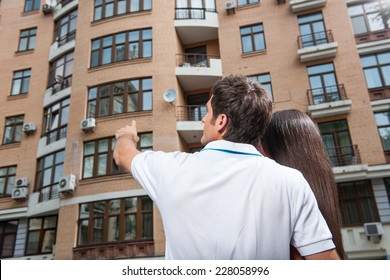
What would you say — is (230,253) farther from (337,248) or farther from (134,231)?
(134,231)

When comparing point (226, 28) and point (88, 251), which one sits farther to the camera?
point (226, 28)

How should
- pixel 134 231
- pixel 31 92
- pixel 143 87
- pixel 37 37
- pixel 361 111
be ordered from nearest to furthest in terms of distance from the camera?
pixel 134 231
pixel 361 111
pixel 143 87
pixel 31 92
pixel 37 37

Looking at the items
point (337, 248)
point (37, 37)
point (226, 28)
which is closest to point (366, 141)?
point (226, 28)

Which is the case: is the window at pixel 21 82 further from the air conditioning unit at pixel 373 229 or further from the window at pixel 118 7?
the air conditioning unit at pixel 373 229

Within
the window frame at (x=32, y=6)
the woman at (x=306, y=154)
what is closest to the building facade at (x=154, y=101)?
the window frame at (x=32, y=6)

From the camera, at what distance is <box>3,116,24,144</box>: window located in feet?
26.7

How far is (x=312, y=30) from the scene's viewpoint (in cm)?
759

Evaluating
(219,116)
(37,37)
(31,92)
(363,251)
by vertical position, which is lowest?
(363,251)

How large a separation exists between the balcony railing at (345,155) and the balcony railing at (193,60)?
352 centimetres

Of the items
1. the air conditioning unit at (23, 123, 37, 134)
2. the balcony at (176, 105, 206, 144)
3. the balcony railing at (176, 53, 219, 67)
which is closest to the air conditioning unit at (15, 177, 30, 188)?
the air conditioning unit at (23, 123, 37, 134)

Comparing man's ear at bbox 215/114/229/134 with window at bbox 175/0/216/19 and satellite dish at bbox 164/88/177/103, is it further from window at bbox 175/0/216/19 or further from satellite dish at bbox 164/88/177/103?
window at bbox 175/0/216/19

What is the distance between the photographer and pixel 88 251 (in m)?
6.10

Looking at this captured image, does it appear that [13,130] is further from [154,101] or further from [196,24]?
[196,24]

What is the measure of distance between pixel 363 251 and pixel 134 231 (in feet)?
14.0
